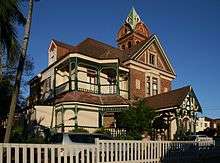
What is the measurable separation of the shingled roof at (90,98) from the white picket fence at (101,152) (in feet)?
55.3

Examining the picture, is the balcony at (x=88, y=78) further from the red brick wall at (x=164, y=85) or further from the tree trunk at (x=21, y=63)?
the tree trunk at (x=21, y=63)

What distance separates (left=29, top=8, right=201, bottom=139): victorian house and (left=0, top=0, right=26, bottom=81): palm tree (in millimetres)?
16190

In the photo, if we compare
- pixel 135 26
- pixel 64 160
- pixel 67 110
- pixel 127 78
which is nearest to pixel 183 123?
pixel 127 78

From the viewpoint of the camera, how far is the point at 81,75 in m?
33.8

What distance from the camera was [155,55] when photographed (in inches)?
1674

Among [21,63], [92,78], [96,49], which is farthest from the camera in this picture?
[96,49]

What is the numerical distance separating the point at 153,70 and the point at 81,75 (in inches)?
415

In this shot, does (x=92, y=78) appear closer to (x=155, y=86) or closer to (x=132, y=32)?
(x=155, y=86)

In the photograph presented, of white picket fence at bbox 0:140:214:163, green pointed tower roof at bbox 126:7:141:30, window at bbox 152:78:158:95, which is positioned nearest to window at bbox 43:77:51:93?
window at bbox 152:78:158:95

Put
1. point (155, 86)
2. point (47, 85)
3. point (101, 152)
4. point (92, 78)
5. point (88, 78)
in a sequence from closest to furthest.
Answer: point (101, 152), point (88, 78), point (92, 78), point (47, 85), point (155, 86)

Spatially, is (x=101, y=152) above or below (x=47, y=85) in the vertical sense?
below

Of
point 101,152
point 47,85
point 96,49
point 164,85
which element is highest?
point 96,49

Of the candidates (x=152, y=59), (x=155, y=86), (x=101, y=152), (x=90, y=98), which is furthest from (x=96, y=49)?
(x=101, y=152)

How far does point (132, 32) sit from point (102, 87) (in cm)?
3485
